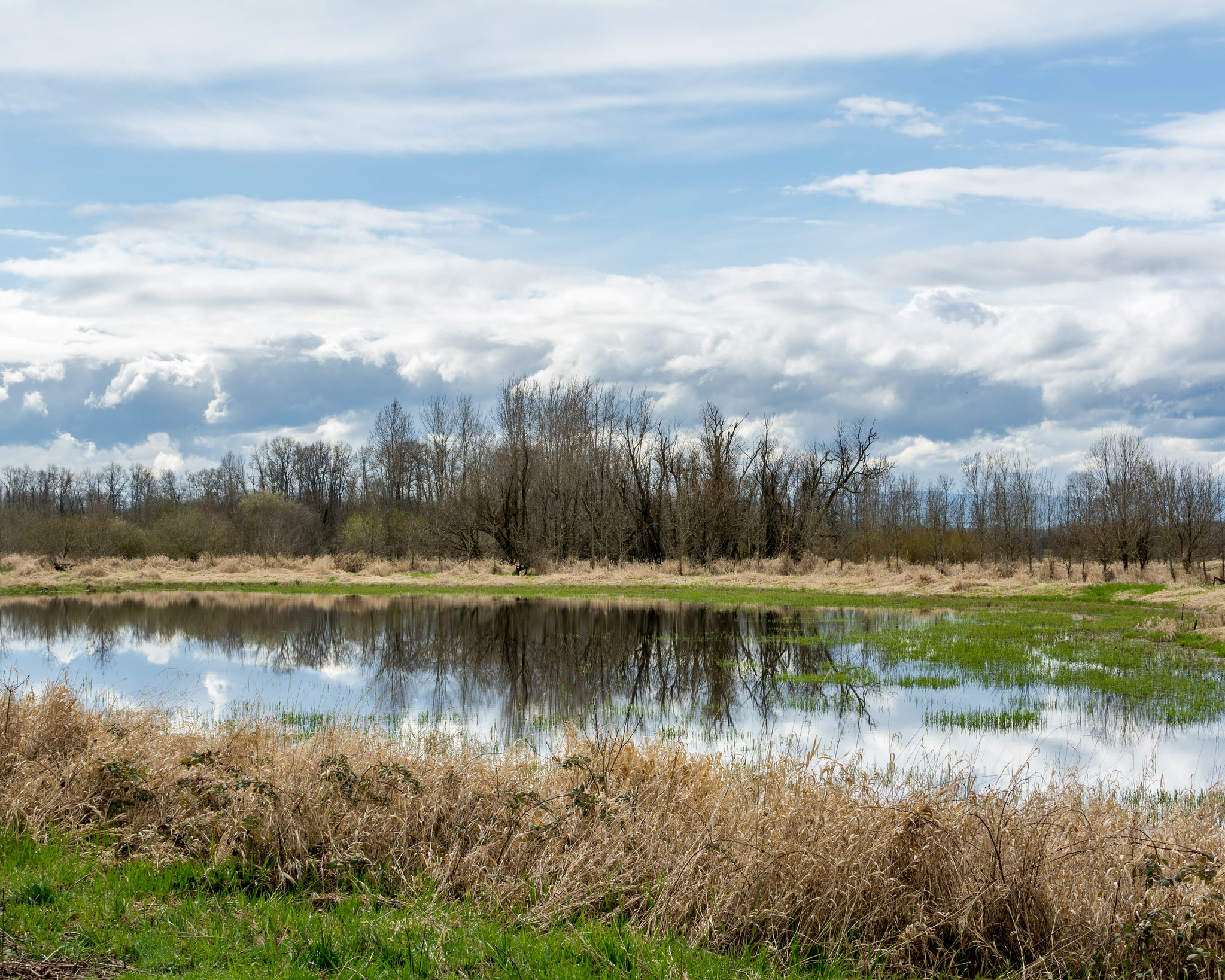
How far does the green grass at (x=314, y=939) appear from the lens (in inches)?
176

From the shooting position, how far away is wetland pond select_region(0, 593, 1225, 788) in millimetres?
11109

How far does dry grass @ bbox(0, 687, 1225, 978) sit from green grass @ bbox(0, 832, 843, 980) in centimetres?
35

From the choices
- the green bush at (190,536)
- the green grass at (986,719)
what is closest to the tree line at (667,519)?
the green bush at (190,536)

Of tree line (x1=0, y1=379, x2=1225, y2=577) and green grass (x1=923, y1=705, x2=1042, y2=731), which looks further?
tree line (x1=0, y1=379, x2=1225, y2=577)

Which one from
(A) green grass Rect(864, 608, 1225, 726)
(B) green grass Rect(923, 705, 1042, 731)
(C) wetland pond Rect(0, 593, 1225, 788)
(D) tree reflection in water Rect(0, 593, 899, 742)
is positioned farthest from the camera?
(D) tree reflection in water Rect(0, 593, 899, 742)

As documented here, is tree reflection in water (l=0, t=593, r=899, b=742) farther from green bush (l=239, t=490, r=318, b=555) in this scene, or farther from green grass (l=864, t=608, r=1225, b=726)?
green bush (l=239, t=490, r=318, b=555)

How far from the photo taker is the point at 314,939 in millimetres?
4719

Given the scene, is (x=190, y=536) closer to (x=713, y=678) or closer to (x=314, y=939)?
(x=713, y=678)

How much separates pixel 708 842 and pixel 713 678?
10.8 m

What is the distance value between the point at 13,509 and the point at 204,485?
1684 centimetres

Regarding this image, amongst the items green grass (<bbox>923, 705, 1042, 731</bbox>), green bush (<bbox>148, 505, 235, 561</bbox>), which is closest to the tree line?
green bush (<bbox>148, 505, 235, 561</bbox>)

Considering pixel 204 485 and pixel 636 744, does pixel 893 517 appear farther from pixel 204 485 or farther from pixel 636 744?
pixel 204 485

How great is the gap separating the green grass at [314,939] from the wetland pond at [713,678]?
324 cm

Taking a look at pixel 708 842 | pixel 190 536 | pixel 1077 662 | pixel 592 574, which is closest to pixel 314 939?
pixel 708 842
